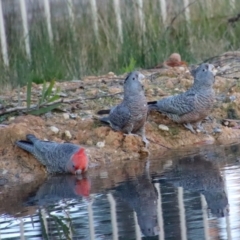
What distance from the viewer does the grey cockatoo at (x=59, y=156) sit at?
23.2 ft

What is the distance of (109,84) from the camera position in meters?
9.27

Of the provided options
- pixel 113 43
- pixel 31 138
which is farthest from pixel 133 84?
pixel 113 43

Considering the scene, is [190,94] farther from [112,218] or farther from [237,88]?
[112,218]

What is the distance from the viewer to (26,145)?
24.2 ft

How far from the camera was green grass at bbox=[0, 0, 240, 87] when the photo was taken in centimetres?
1038

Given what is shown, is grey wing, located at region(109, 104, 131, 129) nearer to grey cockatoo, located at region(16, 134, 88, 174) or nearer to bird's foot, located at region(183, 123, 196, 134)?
grey cockatoo, located at region(16, 134, 88, 174)

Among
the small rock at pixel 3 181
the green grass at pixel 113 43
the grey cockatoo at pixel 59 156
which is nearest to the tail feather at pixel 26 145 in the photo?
the grey cockatoo at pixel 59 156

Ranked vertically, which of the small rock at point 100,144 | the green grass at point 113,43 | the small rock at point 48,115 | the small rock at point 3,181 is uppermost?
the green grass at point 113,43

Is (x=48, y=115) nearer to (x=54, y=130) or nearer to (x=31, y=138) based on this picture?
(x=54, y=130)

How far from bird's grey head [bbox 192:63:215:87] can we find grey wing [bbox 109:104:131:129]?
77 cm

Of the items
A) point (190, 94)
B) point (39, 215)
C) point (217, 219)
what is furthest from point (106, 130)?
point (217, 219)

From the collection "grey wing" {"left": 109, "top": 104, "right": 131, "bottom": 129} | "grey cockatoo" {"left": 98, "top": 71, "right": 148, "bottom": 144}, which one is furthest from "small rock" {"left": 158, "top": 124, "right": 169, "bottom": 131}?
"grey wing" {"left": 109, "top": 104, "right": 131, "bottom": 129}

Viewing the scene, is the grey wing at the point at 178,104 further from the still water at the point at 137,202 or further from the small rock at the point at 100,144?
the small rock at the point at 100,144

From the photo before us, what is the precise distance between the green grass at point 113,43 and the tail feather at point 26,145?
2428 mm
